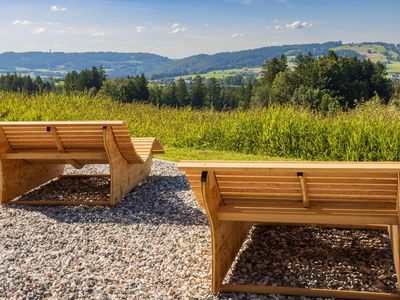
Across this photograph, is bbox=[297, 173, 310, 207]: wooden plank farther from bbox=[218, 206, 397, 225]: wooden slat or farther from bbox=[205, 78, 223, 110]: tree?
bbox=[205, 78, 223, 110]: tree

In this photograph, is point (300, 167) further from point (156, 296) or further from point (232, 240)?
point (156, 296)

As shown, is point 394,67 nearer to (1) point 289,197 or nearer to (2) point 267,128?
(2) point 267,128

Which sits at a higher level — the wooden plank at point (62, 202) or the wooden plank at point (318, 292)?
the wooden plank at point (318, 292)

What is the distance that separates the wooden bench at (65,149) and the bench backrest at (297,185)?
270cm

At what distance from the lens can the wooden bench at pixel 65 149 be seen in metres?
6.63

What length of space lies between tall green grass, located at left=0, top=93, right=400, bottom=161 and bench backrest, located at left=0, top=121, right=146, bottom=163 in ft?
16.8

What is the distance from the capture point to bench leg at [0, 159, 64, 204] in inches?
278

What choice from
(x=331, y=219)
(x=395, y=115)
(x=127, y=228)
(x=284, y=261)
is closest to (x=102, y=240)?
(x=127, y=228)

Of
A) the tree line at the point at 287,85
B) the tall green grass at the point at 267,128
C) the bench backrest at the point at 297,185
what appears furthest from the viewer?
the tree line at the point at 287,85

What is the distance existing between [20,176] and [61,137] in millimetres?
1155

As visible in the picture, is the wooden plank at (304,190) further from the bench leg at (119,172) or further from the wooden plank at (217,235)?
the bench leg at (119,172)

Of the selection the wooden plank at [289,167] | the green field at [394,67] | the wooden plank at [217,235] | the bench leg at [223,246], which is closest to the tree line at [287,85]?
the bench leg at [223,246]

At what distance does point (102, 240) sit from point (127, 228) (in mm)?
465

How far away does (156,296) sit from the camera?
4.07 m
